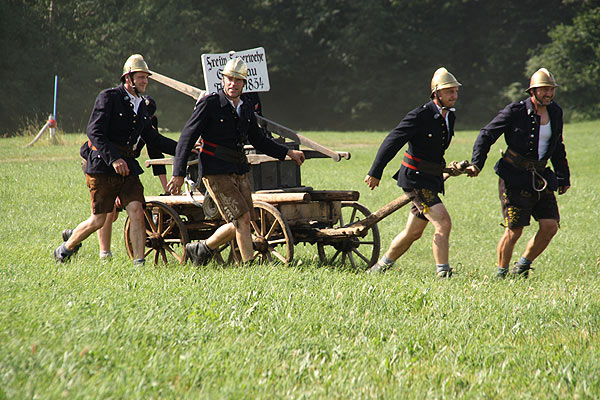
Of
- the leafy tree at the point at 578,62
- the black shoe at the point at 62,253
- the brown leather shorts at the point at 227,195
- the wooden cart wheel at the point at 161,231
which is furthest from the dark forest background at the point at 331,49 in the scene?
the brown leather shorts at the point at 227,195

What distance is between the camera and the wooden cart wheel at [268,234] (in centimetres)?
698

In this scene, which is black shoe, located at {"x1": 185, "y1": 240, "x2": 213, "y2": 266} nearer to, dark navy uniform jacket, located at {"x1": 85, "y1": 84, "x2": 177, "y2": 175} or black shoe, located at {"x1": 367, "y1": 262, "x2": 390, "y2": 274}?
dark navy uniform jacket, located at {"x1": 85, "y1": 84, "x2": 177, "y2": 175}

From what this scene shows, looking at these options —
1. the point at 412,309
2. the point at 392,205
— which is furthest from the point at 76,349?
the point at 392,205

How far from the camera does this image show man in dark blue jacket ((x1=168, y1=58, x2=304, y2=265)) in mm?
6555

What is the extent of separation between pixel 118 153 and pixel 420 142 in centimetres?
286

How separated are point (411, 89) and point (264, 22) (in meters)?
11.2

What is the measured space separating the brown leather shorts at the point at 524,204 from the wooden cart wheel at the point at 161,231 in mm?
3284

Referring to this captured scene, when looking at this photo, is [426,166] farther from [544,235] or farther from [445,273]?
[544,235]

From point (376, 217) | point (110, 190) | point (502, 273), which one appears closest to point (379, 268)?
point (376, 217)

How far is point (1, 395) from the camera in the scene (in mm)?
3008

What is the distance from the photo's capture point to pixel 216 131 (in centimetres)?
668

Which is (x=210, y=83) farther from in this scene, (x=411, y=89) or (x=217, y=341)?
(x=411, y=89)

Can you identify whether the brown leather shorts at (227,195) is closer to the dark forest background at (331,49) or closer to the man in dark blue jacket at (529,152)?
the man in dark blue jacket at (529,152)

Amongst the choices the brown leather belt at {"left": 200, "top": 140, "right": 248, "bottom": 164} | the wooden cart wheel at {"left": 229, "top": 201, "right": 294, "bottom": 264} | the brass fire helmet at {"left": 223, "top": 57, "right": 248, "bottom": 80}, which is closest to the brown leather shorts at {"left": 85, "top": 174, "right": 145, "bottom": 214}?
the brown leather belt at {"left": 200, "top": 140, "right": 248, "bottom": 164}
